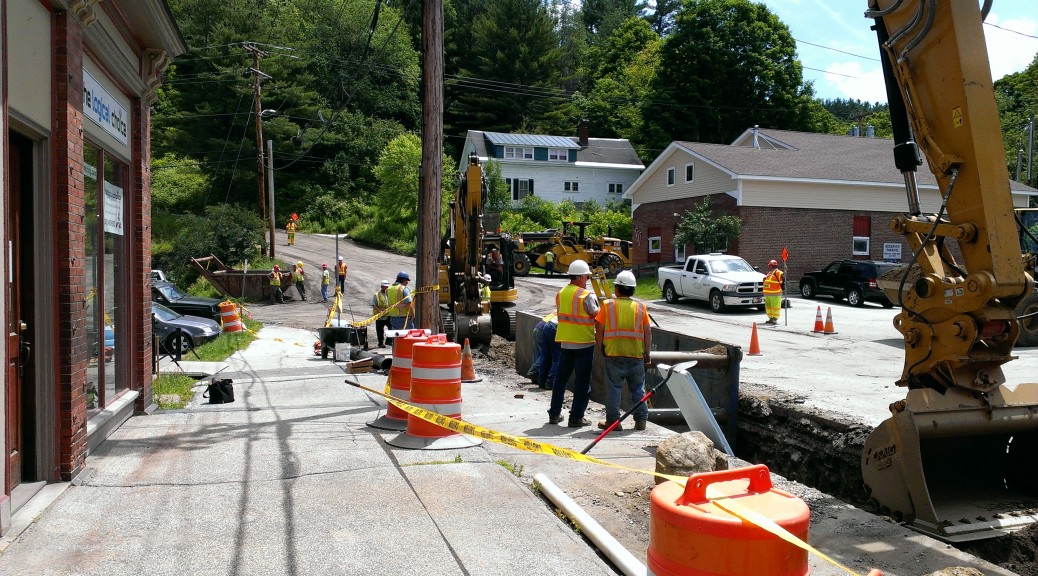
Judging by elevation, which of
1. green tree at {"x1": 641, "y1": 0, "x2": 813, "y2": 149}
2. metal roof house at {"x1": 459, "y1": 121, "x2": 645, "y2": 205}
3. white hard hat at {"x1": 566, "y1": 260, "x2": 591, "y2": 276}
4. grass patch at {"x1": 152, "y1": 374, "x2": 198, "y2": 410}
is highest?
green tree at {"x1": 641, "y1": 0, "x2": 813, "y2": 149}

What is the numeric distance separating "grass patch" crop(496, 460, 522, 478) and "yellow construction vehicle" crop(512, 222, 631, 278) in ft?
94.4

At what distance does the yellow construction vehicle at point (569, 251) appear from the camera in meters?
36.5

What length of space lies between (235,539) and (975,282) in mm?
5803

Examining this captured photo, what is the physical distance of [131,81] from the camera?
959 cm

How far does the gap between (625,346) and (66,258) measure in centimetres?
554

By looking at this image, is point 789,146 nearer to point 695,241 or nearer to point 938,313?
point 695,241

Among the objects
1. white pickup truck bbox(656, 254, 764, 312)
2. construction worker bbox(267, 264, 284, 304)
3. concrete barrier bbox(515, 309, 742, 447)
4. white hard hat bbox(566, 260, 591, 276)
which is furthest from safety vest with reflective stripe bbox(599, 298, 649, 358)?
construction worker bbox(267, 264, 284, 304)

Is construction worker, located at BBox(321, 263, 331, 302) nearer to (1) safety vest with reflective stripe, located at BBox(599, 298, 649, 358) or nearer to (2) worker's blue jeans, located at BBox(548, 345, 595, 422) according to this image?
(2) worker's blue jeans, located at BBox(548, 345, 595, 422)

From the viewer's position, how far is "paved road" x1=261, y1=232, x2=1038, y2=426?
1178cm

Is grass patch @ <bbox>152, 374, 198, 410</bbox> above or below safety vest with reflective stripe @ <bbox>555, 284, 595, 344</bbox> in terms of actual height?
below

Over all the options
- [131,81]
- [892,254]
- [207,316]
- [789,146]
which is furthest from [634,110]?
[131,81]

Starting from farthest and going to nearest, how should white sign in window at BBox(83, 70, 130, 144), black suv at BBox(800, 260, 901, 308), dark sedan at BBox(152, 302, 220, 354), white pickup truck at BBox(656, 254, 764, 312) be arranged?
black suv at BBox(800, 260, 901, 308), white pickup truck at BBox(656, 254, 764, 312), dark sedan at BBox(152, 302, 220, 354), white sign in window at BBox(83, 70, 130, 144)

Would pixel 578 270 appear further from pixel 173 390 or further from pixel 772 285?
pixel 772 285

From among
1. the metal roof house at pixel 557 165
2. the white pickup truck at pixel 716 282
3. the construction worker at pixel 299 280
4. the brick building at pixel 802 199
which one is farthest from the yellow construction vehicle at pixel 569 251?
the metal roof house at pixel 557 165
